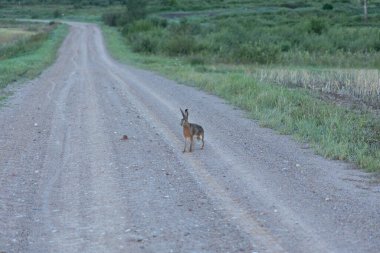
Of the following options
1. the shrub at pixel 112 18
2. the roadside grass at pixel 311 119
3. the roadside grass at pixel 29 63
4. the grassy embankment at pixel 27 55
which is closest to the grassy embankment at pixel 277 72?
the roadside grass at pixel 311 119

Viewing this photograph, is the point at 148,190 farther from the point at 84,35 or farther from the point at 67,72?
the point at 84,35

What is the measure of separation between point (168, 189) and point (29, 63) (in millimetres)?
29145

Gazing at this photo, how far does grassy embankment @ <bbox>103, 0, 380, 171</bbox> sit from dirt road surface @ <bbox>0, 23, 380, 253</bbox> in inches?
27.3

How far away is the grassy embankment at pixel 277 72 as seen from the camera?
15008 mm

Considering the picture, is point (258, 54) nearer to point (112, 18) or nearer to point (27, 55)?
point (27, 55)

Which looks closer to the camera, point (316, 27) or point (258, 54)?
point (258, 54)

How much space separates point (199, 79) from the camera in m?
27.4

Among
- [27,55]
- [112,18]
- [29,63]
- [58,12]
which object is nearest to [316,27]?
[27,55]

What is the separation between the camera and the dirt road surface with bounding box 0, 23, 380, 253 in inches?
316

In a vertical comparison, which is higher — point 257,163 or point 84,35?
point 257,163

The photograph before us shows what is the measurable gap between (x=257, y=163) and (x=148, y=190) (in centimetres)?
259

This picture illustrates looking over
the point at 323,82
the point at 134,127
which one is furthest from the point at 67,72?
the point at 134,127

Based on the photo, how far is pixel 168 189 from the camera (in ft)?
34.0

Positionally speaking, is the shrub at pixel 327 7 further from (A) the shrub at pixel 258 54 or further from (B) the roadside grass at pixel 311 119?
(B) the roadside grass at pixel 311 119
